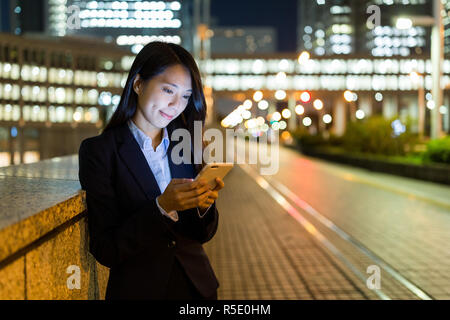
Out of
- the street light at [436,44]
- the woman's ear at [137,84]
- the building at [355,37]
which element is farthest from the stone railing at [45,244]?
the building at [355,37]

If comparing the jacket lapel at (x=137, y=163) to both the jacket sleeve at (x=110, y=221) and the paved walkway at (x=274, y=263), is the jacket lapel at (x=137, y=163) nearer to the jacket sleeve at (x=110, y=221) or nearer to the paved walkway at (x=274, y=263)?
the jacket sleeve at (x=110, y=221)

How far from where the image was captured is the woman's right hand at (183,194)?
1.98 meters

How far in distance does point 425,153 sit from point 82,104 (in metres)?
88.0

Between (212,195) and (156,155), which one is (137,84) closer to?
(156,155)

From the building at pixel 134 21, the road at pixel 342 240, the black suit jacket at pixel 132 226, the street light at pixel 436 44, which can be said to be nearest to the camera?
the black suit jacket at pixel 132 226

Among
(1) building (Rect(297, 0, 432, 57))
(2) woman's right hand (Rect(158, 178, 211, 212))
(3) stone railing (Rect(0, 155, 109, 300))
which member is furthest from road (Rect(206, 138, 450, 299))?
(1) building (Rect(297, 0, 432, 57))

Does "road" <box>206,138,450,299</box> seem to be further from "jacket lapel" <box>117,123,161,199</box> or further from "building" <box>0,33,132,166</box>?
"building" <box>0,33,132,166</box>

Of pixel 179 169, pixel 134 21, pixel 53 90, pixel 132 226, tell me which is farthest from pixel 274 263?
pixel 134 21

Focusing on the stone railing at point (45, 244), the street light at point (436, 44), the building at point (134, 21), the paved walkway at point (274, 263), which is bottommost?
the paved walkway at point (274, 263)

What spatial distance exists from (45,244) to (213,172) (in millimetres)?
701

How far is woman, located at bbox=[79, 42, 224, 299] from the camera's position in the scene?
2.07 m

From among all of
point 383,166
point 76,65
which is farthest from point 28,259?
point 76,65

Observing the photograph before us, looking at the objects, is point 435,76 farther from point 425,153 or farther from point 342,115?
point 342,115

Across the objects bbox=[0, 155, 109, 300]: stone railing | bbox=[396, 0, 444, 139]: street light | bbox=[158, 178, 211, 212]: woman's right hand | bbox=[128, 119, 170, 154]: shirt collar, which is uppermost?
bbox=[396, 0, 444, 139]: street light
